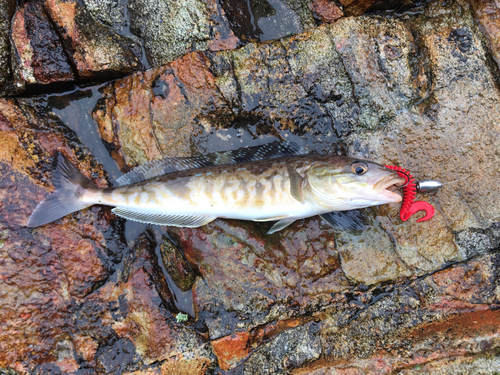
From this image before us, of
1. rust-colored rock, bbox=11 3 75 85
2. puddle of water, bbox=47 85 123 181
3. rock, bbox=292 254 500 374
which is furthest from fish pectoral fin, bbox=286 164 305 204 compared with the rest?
rust-colored rock, bbox=11 3 75 85

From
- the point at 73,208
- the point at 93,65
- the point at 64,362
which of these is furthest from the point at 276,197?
the point at 64,362

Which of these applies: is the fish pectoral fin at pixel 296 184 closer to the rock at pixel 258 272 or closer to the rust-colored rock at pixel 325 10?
the rock at pixel 258 272

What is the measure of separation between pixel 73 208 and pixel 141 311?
1431 mm

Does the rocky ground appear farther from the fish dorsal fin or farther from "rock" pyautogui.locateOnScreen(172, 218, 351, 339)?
the fish dorsal fin

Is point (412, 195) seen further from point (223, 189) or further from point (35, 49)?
point (35, 49)

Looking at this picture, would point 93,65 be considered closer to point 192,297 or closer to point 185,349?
point 192,297

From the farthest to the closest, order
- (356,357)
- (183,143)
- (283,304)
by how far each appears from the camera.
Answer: (183,143)
(283,304)
(356,357)

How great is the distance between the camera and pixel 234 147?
4059 mm

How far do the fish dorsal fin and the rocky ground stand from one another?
184mm

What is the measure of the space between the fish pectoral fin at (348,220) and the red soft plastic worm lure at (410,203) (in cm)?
44

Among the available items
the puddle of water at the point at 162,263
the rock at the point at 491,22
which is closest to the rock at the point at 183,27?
the puddle of water at the point at 162,263

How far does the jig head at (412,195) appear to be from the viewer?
11.8 ft

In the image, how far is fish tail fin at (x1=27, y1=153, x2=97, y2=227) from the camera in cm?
365

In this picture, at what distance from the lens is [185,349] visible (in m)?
3.66
